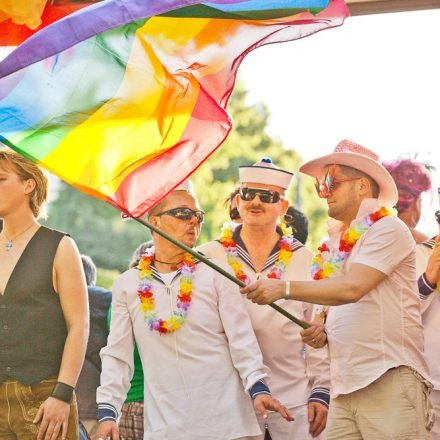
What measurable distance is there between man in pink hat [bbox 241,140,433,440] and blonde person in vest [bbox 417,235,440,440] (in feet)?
2.31

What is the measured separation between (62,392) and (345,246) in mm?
1536

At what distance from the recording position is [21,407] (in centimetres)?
530

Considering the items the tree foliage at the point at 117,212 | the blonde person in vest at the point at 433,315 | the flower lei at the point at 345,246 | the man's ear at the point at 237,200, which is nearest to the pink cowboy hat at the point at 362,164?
the flower lei at the point at 345,246

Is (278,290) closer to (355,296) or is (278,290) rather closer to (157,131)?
(355,296)

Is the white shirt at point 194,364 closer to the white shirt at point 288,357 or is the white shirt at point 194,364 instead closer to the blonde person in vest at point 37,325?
the white shirt at point 288,357

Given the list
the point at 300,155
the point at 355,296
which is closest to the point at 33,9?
the point at 355,296

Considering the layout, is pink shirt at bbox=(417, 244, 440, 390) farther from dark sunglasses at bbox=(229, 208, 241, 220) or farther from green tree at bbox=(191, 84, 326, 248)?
green tree at bbox=(191, 84, 326, 248)

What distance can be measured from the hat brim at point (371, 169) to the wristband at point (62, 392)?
5.51 feet

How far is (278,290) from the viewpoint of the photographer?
5.20 m

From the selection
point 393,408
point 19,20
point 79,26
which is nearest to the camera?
point 79,26

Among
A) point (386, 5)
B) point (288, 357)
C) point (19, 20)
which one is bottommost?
point (288, 357)

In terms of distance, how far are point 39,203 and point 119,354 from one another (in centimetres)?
91

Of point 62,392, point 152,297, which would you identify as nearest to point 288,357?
point 152,297

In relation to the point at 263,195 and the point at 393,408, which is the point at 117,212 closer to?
the point at 263,195
